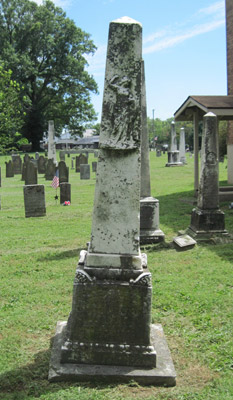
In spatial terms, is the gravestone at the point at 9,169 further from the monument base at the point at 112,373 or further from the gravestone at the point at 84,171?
the monument base at the point at 112,373

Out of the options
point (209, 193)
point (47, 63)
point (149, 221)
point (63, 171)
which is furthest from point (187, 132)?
point (149, 221)

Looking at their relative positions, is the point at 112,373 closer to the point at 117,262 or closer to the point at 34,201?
the point at 117,262

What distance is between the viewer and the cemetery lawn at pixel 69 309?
12.1 feet

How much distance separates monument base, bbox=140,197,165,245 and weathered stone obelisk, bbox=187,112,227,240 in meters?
0.98

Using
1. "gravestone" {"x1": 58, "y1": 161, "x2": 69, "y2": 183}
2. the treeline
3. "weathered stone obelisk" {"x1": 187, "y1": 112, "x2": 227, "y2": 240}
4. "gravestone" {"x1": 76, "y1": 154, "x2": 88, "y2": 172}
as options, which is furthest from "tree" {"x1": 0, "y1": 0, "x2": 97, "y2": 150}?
"weathered stone obelisk" {"x1": 187, "y1": 112, "x2": 227, "y2": 240}

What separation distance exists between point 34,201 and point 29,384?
9.37 meters

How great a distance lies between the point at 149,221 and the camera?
921cm

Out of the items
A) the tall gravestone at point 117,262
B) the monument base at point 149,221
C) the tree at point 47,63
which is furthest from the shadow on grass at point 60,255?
the tree at point 47,63

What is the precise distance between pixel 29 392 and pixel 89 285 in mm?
1080

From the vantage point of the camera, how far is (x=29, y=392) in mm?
3607

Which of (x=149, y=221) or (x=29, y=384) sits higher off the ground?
(x=149, y=221)

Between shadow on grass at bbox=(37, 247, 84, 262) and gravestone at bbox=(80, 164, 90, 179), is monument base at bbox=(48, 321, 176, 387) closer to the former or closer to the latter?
shadow on grass at bbox=(37, 247, 84, 262)

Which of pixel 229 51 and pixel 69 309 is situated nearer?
pixel 69 309

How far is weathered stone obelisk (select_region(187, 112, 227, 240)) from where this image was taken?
9.32m
